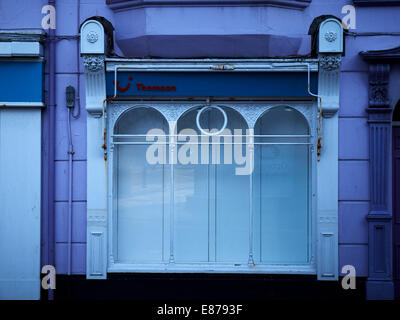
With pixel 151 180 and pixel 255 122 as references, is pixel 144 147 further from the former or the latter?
pixel 255 122

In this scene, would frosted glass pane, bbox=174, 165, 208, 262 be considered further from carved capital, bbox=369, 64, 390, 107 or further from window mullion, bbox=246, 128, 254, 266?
carved capital, bbox=369, 64, 390, 107

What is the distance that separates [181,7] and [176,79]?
1.22 m

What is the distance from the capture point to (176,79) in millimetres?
7555

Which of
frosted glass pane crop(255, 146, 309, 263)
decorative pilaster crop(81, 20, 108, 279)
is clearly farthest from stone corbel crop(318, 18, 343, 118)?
decorative pilaster crop(81, 20, 108, 279)

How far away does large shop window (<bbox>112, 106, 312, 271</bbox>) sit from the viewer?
7879 mm

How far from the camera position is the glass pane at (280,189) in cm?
787

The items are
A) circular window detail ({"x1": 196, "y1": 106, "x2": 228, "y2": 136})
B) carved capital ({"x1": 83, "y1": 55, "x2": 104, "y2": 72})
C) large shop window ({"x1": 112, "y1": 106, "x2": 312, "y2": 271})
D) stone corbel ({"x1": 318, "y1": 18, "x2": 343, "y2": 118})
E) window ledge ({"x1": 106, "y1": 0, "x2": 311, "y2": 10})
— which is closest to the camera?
stone corbel ({"x1": 318, "y1": 18, "x2": 343, "y2": 118})

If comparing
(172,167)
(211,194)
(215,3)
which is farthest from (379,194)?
(215,3)

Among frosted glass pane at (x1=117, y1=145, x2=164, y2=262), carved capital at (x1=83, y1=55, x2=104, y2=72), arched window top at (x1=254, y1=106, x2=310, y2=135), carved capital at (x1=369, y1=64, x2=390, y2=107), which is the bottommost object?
frosted glass pane at (x1=117, y1=145, x2=164, y2=262)

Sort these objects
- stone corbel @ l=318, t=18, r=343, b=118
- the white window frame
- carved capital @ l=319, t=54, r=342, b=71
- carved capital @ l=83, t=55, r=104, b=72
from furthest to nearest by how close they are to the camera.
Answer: the white window frame < carved capital @ l=83, t=55, r=104, b=72 < carved capital @ l=319, t=54, r=342, b=71 < stone corbel @ l=318, t=18, r=343, b=118

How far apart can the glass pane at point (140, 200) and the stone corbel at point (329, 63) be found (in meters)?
2.80

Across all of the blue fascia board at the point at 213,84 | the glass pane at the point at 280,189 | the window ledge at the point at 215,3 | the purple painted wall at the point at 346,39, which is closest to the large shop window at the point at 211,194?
the glass pane at the point at 280,189
